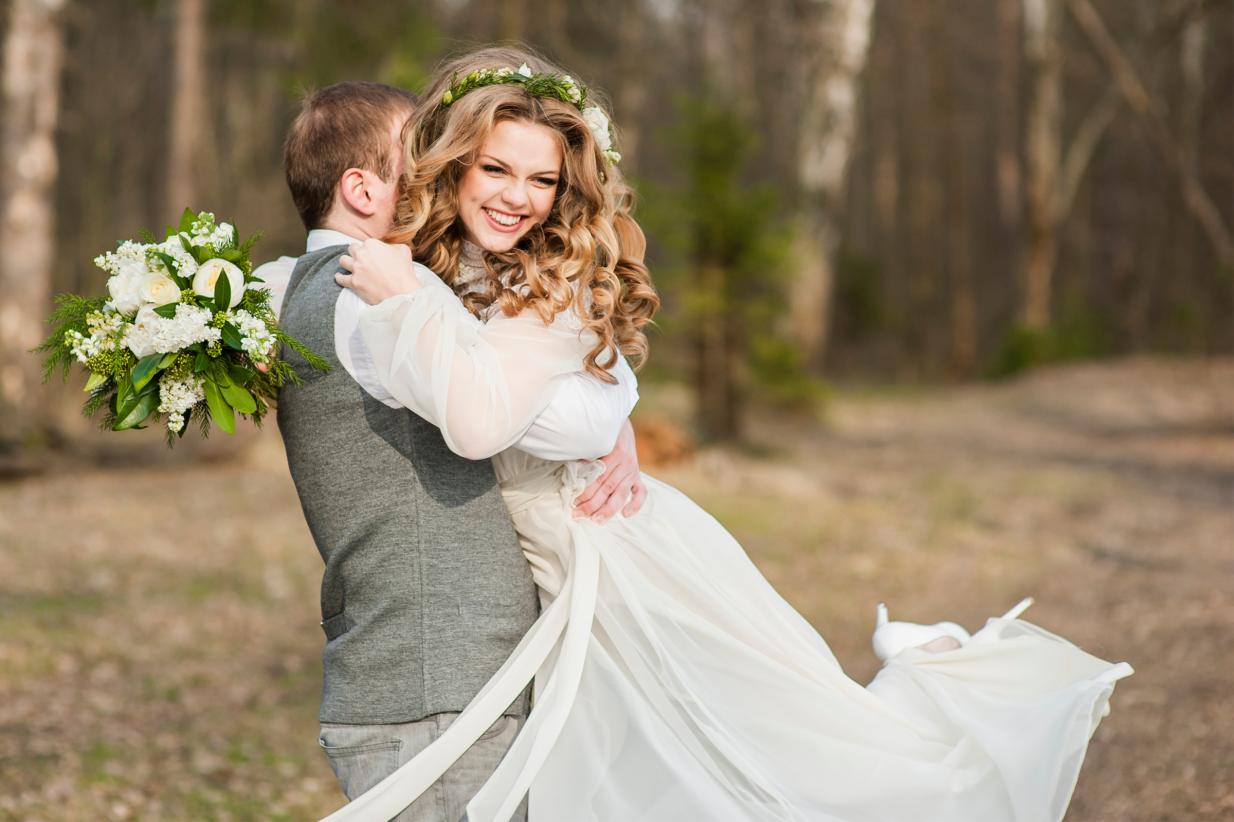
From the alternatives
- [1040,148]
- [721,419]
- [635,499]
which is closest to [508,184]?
[635,499]

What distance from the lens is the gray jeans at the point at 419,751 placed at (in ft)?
8.01

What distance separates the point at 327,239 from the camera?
2.59 metres

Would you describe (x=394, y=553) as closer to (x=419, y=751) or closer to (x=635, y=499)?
(x=419, y=751)

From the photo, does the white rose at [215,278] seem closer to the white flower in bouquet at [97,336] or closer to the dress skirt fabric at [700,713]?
the white flower in bouquet at [97,336]

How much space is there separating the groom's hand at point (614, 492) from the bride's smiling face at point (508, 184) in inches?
18.8

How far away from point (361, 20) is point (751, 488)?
1161 centimetres

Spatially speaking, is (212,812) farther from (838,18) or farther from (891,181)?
(891,181)

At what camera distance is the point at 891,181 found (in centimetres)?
3650

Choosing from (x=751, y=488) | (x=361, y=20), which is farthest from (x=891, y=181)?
(x=751, y=488)

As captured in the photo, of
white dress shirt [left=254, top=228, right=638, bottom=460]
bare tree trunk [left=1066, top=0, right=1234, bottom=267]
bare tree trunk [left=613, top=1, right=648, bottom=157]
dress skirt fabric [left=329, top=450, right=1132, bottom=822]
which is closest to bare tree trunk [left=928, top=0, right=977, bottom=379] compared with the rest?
bare tree trunk [left=613, top=1, right=648, bottom=157]

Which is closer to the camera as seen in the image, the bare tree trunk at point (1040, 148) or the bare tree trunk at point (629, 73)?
the bare tree trunk at point (1040, 148)

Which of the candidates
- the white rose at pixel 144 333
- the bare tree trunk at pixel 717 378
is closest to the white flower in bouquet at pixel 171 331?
the white rose at pixel 144 333

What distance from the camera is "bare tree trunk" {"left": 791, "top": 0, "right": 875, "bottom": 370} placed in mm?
16797

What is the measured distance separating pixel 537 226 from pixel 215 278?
64cm
